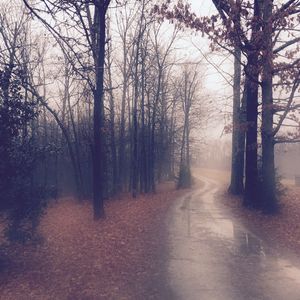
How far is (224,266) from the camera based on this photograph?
29.2 feet

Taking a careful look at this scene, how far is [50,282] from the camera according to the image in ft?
27.5

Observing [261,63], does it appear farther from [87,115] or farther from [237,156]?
[87,115]

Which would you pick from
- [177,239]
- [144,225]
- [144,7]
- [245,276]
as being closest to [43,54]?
[144,7]

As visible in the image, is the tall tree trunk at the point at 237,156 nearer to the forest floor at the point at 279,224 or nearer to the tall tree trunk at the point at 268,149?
the forest floor at the point at 279,224

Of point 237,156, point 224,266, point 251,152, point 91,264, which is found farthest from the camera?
point 237,156

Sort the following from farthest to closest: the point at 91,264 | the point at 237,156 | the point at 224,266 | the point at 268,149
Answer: the point at 237,156 → the point at 268,149 → the point at 91,264 → the point at 224,266

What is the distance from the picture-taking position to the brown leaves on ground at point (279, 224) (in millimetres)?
10829

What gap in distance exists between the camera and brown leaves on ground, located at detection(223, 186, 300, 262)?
10.8m

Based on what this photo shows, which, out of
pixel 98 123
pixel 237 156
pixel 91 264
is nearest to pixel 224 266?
pixel 91 264

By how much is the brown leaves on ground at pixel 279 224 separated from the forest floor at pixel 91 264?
3.48 metres

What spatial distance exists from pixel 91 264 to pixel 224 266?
3.55 meters

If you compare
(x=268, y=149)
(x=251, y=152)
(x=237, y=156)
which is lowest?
(x=237, y=156)

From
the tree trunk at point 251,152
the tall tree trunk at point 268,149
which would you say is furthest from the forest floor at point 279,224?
the tree trunk at point 251,152

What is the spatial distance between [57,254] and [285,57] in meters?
10.5
